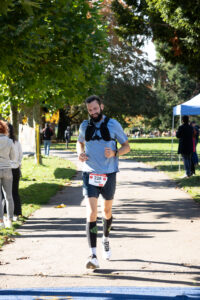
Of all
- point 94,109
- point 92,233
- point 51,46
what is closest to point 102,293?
point 92,233

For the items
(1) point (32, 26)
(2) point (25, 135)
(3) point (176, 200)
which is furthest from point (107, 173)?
(2) point (25, 135)

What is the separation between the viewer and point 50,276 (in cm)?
502

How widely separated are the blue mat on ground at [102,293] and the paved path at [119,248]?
0.52ft

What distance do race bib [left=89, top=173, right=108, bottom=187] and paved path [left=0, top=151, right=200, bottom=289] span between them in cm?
100

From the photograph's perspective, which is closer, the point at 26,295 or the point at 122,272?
the point at 26,295

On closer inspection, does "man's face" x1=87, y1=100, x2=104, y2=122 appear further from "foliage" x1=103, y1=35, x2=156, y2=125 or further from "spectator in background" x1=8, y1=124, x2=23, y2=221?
"foliage" x1=103, y1=35, x2=156, y2=125

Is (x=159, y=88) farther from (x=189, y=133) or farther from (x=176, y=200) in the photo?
(x=176, y=200)

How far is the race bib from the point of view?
17.6ft

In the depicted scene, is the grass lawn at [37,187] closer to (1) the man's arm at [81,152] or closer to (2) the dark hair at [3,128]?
(2) the dark hair at [3,128]

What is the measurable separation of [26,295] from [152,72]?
141 feet

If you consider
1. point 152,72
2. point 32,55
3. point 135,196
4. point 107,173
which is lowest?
point 135,196

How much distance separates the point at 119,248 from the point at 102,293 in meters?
1.92

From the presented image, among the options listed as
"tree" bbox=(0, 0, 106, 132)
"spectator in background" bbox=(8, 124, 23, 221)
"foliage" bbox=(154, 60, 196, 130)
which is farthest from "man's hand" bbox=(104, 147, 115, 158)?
"foliage" bbox=(154, 60, 196, 130)

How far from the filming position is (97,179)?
536 centimetres
